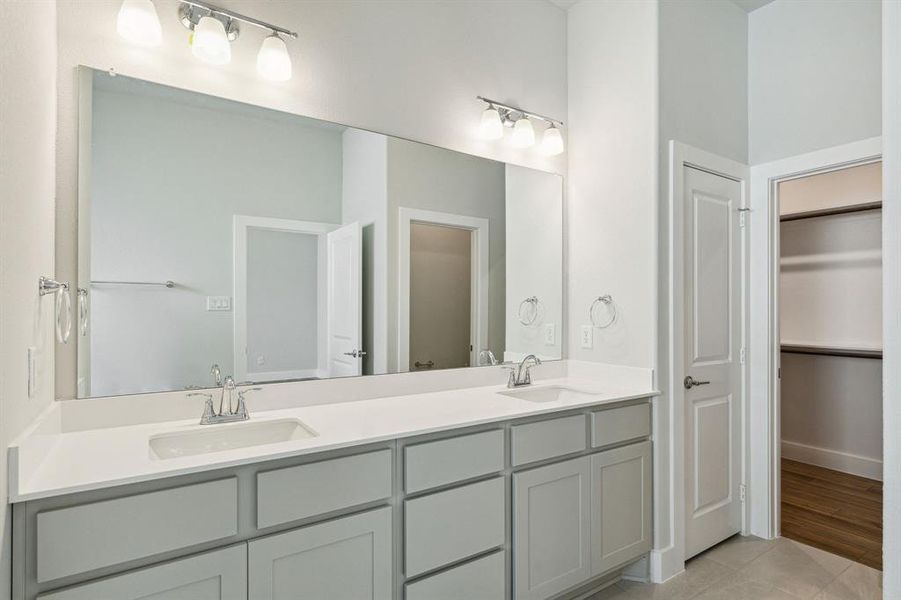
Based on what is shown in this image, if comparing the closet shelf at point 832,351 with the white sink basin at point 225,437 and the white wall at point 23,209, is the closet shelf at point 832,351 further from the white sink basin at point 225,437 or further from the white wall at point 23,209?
the white wall at point 23,209

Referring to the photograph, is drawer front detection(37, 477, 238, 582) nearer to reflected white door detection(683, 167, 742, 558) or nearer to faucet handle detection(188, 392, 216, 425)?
faucet handle detection(188, 392, 216, 425)

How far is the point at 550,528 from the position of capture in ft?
6.49

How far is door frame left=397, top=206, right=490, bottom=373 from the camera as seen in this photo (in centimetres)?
225

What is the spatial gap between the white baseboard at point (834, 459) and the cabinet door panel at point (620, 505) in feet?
7.83

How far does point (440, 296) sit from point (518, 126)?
98 cm

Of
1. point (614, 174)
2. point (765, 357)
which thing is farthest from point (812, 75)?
point (765, 357)

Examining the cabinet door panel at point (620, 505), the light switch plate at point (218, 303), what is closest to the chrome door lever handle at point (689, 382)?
the cabinet door panel at point (620, 505)

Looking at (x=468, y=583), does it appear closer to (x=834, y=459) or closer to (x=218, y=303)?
(x=218, y=303)

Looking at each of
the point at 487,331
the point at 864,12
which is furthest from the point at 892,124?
the point at 487,331

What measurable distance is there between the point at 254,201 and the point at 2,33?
0.92 meters

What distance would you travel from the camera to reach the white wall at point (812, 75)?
95.0 inches

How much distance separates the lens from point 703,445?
103 inches

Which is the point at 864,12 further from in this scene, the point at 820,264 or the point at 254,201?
the point at 254,201

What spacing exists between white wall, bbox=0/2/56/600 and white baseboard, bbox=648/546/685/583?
240 centimetres
